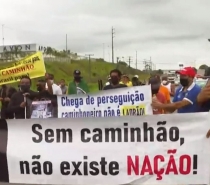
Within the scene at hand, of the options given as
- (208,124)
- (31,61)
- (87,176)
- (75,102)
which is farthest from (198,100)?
(31,61)

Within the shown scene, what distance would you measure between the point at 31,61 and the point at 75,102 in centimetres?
350

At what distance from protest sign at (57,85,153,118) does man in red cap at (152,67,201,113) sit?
1.46 metres

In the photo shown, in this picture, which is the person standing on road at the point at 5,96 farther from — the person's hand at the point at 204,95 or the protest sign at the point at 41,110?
the person's hand at the point at 204,95

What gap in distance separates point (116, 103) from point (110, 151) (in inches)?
120

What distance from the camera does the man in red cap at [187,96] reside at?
20.3ft

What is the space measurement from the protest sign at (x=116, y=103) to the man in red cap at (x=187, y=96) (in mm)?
1456

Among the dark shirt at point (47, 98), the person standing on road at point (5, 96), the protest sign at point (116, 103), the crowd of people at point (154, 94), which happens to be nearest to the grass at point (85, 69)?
the person standing on road at point (5, 96)

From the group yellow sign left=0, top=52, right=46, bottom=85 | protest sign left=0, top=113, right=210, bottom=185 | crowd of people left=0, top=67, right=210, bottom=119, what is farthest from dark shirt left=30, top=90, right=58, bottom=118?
protest sign left=0, top=113, right=210, bottom=185

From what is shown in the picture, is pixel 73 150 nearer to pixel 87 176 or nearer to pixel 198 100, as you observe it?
pixel 87 176

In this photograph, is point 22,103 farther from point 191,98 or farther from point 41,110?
point 191,98

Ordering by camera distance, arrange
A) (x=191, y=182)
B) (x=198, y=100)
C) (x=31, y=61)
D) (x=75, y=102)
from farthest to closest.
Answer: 1. (x=31, y=61)
2. (x=75, y=102)
3. (x=198, y=100)
4. (x=191, y=182)

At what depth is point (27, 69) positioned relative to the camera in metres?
11.8

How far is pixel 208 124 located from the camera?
5.15m

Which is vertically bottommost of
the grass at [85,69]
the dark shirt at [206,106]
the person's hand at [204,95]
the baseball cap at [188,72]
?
the grass at [85,69]
